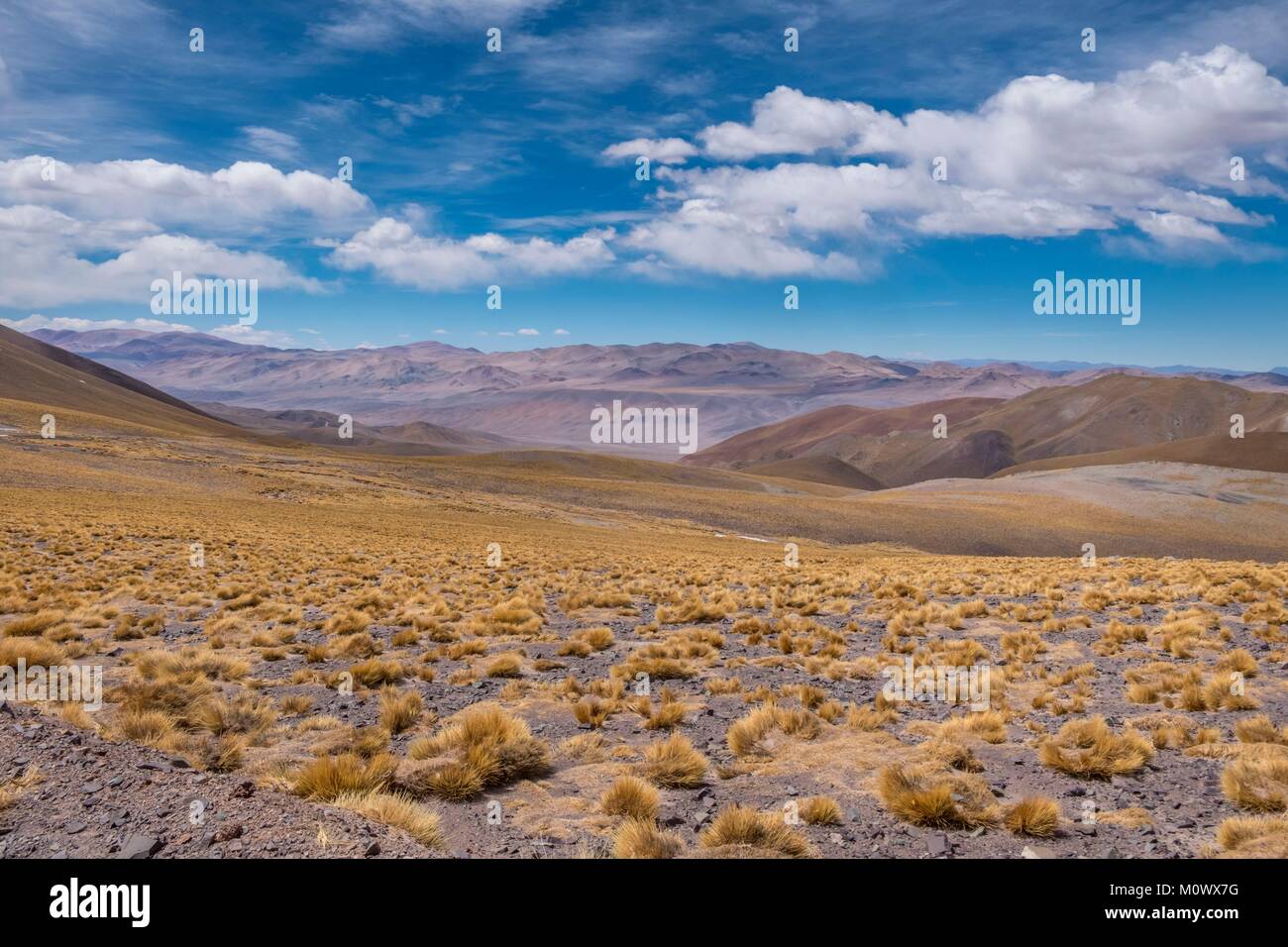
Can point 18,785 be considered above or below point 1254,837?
above

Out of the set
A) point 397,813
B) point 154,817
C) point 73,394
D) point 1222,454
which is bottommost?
point 397,813

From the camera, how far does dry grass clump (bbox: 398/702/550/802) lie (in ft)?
20.1

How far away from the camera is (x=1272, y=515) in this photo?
7056 centimetres

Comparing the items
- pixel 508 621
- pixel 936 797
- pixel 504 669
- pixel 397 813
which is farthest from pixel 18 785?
pixel 508 621

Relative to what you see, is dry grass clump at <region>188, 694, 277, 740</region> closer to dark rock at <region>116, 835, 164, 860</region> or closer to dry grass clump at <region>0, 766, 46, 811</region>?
→ dry grass clump at <region>0, 766, 46, 811</region>

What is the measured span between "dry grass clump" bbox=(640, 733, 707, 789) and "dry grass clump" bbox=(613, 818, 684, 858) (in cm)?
123

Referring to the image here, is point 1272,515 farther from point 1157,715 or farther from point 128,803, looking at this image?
point 128,803

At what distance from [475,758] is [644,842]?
2.19 m

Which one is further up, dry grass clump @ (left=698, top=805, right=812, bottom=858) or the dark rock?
the dark rock

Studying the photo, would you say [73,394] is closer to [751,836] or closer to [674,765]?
[674,765]

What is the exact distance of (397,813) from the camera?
517 centimetres

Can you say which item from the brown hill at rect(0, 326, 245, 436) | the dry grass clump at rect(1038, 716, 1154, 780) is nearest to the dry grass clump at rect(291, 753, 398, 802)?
the dry grass clump at rect(1038, 716, 1154, 780)
